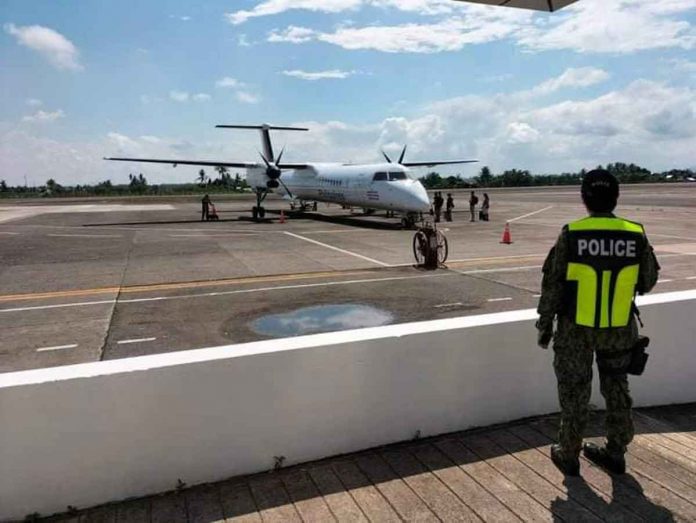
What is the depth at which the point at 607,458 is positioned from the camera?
3359 millimetres

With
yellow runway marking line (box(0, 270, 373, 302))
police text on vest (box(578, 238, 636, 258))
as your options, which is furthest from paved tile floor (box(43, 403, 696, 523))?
yellow runway marking line (box(0, 270, 373, 302))

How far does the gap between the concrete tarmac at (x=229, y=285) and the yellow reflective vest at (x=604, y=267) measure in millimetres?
5130

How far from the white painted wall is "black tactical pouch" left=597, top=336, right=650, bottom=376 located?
721 millimetres

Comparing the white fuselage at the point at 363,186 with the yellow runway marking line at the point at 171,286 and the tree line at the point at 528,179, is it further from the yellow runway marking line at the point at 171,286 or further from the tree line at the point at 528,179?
the tree line at the point at 528,179

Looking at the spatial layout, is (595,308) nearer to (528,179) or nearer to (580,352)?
(580,352)

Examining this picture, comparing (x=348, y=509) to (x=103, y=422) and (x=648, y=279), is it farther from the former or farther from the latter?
(x=648, y=279)

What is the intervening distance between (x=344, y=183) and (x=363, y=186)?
6.50ft

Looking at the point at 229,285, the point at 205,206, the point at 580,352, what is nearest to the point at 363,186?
the point at 205,206

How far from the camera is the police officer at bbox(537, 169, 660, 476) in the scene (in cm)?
318

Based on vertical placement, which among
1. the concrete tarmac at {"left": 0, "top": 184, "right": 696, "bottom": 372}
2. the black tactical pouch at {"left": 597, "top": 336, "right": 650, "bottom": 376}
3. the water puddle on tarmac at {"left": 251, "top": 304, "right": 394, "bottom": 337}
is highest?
the black tactical pouch at {"left": 597, "top": 336, "right": 650, "bottom": 376}

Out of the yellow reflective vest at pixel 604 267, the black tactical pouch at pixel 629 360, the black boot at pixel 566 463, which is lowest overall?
the black boot at pixel 566 463

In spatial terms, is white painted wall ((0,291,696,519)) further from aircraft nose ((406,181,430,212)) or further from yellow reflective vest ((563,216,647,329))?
aircraft nose ((406,181,430,212))

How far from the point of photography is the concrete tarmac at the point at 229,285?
7832 millimetres

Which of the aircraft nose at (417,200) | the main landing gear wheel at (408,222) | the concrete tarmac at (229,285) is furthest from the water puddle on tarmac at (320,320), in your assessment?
the main landing gear wheel at (408,222)
